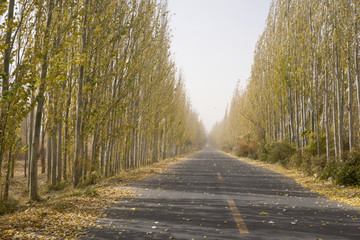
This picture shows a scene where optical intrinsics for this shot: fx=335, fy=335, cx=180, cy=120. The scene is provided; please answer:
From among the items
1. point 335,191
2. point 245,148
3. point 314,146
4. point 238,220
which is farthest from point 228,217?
point 245,148

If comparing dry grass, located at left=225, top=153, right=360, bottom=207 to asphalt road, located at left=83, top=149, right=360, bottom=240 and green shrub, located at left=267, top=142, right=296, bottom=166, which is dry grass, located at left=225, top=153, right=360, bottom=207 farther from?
green shrub, located at left=267, top=142, right=296, bottom=166

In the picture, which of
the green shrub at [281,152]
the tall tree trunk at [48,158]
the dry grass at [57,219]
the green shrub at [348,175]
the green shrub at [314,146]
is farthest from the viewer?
the green shrub at [281,152]

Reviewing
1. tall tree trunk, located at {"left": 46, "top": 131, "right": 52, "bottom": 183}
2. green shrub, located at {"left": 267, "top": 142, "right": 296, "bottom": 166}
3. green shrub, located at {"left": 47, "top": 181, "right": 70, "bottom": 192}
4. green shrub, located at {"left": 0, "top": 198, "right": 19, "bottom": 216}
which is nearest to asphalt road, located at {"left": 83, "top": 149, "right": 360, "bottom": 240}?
green shrub, located at {"left": 0, "top": 198, "right": 19, "bottom": 216}

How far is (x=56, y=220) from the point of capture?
6668 millimetres

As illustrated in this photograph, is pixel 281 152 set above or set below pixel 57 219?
above

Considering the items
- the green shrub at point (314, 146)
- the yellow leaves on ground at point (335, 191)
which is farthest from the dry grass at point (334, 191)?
the green shrub at point (314, 146)

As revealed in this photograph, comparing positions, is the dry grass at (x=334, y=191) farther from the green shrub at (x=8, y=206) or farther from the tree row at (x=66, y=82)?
the green shrub at (x=8, y=206)

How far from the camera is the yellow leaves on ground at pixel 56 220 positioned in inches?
223

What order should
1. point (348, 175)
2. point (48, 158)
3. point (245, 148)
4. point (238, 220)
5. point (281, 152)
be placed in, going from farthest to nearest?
point (245, 148)
point (281, 152)
point (48, 158)
point (348, 175)
point (238, 220)

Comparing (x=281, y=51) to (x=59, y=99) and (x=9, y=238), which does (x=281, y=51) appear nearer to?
(x=59, y=99)

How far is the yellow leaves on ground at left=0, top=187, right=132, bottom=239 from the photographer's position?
568cm

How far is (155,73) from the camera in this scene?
75.8 feet

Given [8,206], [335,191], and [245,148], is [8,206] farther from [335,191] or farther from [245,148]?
[245,148]

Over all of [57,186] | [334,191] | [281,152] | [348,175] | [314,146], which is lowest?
[57,186]
